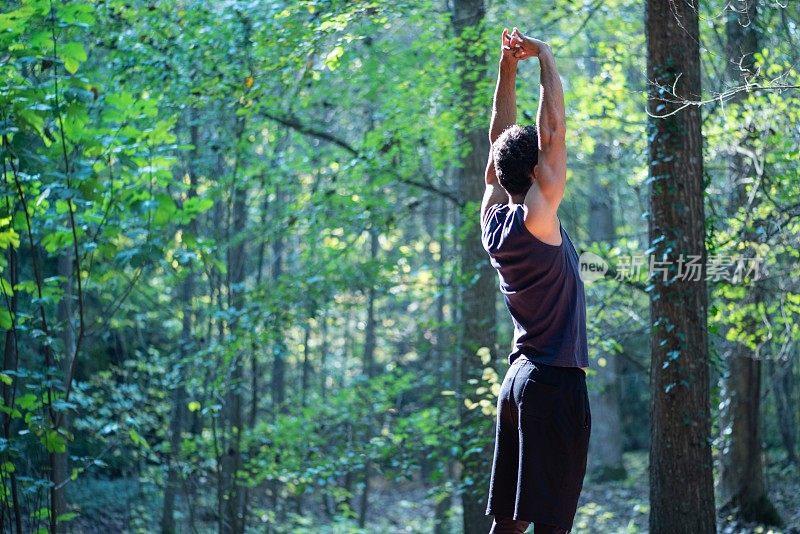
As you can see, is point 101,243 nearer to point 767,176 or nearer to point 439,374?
point 767,176

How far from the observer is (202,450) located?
1017 cm

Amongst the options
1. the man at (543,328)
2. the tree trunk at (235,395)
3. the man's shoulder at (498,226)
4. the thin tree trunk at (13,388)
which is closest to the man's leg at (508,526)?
the man at (543,328)

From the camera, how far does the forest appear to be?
4.93 metres

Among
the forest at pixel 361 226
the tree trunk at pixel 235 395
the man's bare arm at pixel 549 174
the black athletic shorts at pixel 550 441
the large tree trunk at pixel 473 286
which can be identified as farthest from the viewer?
the tree trunk at pixel 235 395

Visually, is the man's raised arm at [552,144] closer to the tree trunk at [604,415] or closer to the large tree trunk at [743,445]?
the large tree trunk at [743,445]

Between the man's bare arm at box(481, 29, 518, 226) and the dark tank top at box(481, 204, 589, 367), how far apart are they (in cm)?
34

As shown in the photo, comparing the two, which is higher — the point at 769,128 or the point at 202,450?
the point at 769,128

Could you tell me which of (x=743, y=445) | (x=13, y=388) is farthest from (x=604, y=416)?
(x=13, y=388)

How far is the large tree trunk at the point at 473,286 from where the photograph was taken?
304 inches

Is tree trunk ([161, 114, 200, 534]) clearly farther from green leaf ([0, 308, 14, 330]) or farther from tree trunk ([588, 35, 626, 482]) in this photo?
tree trunk ([588, 35, 626, 482])

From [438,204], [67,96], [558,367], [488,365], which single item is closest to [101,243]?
[67,96]

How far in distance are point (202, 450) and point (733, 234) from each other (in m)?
6.24

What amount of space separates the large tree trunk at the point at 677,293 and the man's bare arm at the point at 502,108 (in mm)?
1428

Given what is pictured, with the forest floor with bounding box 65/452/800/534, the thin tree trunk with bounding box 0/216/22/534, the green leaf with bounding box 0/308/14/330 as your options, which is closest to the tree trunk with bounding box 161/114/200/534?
the forest floor with bounding box 65/452/800/534
